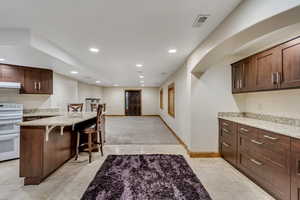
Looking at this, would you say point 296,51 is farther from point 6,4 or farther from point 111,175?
point 6,4

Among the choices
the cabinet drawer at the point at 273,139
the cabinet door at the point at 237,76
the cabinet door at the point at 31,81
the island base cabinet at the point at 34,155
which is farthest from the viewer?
the cabinet door at the point at 31,81

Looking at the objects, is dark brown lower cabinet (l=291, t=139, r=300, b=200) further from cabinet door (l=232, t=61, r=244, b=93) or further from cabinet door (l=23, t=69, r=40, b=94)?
cabinet door (l=23, t=69, r=40, b=94)

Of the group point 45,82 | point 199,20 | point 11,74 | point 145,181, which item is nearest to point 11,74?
point 11,74

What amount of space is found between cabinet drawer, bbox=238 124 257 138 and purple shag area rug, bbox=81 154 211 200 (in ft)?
3.72

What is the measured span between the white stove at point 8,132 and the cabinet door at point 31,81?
830 millimetres

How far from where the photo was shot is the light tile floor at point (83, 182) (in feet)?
6.38

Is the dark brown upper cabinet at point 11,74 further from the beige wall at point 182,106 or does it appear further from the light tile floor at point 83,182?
the beige wall at point 182,106

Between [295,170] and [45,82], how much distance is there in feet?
18.3

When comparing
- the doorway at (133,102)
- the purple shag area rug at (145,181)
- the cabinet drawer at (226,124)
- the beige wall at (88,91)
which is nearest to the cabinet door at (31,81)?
the purple shag area rug at (145,181)

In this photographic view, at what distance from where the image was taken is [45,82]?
4.18 metres

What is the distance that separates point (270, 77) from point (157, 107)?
859 cm

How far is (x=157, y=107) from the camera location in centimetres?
1073

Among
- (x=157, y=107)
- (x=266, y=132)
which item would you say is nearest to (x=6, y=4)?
(x=266, y=132)

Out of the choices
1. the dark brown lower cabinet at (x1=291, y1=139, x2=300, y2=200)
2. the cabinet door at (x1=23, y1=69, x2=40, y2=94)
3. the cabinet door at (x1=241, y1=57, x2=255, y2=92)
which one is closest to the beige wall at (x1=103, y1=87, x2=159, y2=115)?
the cabinet door at (x1=23, y1=69, x2=40, y2=94)
